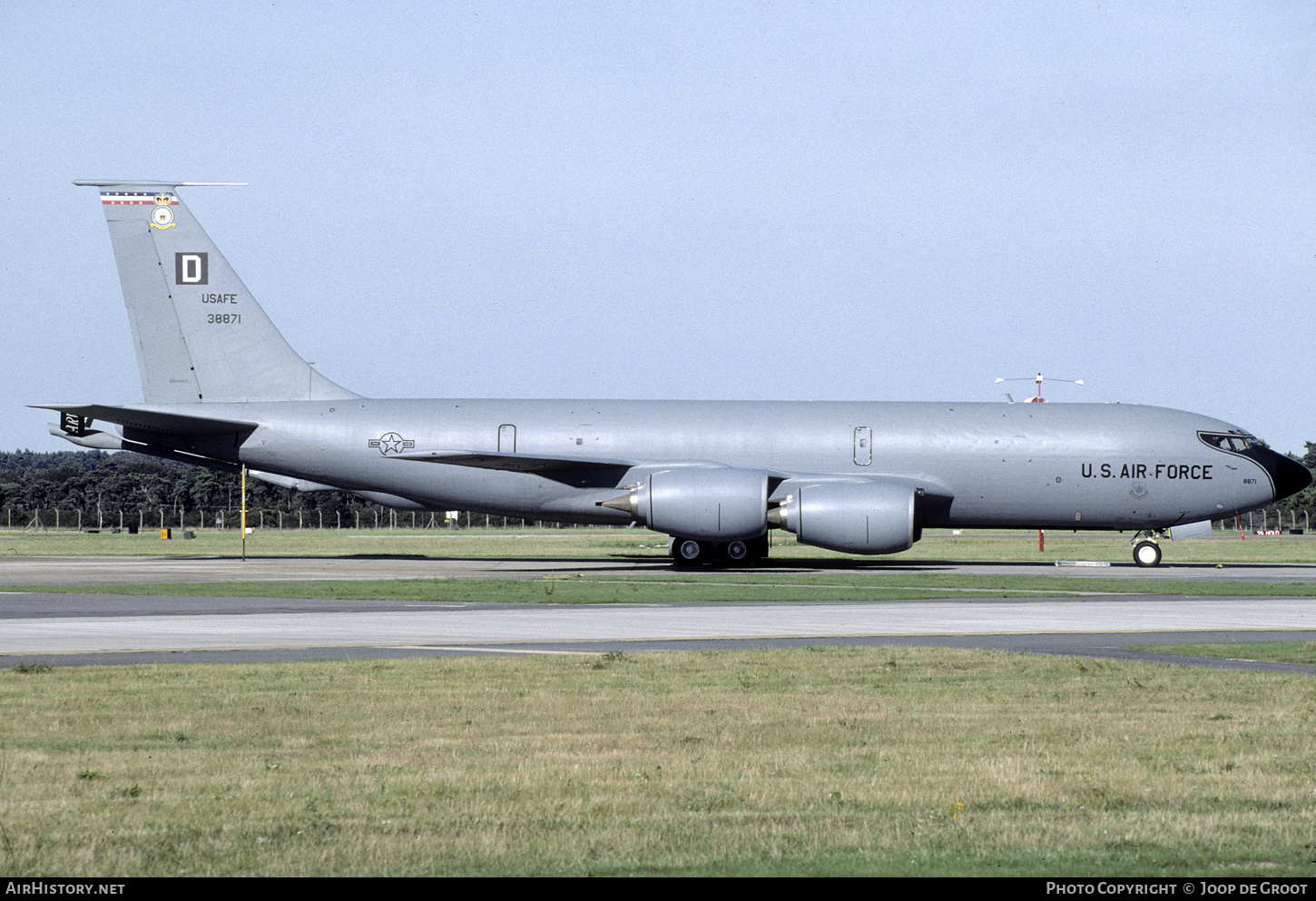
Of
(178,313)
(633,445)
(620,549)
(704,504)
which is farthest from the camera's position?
(620,549)

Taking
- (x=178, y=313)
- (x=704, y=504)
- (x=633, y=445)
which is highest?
(x=178, y=313)

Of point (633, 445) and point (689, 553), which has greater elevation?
point (633, 445)

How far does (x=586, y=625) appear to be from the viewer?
20.5 metres

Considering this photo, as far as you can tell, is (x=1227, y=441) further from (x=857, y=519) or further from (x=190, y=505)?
(x=190, y=505)

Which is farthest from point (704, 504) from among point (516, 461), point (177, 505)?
point (177, 505)

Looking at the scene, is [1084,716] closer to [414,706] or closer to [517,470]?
Answer: [414,706]

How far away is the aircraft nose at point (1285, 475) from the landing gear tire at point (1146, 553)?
3.66 metres

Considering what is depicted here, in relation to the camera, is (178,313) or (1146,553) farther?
(178,313)

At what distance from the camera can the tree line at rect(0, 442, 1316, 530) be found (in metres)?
104

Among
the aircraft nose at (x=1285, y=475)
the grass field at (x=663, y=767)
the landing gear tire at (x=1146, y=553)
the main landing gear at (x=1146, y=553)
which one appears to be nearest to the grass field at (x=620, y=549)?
the main landing gear at (x=1146, y=553)

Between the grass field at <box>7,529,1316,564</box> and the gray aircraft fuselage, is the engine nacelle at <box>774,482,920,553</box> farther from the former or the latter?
the grass field at <box>7,529,1316,564</box>

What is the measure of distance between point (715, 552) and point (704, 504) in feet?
11.3

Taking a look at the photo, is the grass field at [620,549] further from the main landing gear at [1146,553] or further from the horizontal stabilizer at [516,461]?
the horizontal stabilizer at [516,461]

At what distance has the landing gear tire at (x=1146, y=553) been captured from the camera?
1550 inches
